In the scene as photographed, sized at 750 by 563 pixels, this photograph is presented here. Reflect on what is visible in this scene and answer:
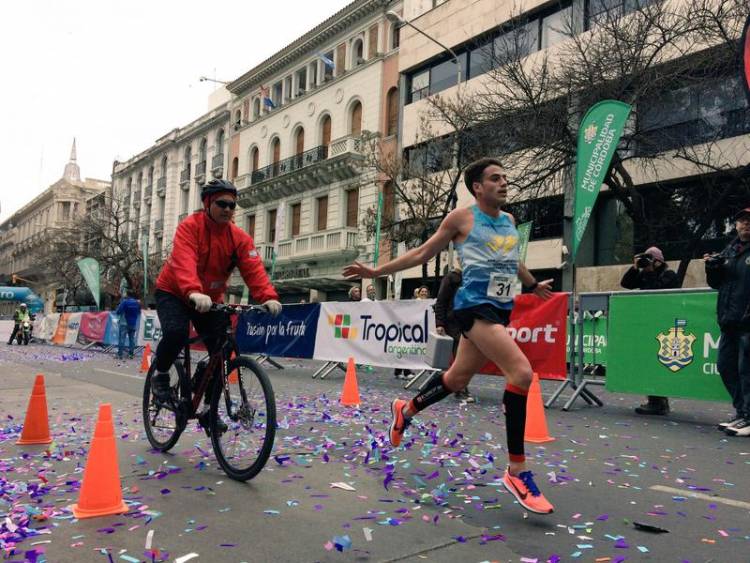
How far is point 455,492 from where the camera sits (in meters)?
3.96

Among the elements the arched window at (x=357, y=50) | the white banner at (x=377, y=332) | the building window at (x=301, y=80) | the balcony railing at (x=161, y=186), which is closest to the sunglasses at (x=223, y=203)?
the white banner at (x=377, y=332)

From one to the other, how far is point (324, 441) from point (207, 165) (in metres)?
42.7

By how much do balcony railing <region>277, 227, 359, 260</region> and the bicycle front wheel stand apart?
26246mm

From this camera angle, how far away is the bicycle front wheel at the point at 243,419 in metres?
4.07

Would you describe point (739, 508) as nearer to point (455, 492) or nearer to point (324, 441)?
point (455, 492)

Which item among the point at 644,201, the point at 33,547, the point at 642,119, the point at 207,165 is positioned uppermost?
the point at 207,165

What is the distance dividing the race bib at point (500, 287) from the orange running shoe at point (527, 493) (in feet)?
3.22

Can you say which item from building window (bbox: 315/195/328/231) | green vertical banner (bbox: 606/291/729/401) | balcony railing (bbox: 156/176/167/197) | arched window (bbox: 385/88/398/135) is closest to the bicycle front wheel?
green vertical banner (bbox: 606/291/729/401)

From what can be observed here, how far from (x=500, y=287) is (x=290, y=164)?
33.5m

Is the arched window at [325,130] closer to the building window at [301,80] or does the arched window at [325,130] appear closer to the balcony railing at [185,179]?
the building window at [301,80]

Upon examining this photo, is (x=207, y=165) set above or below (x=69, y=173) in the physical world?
below

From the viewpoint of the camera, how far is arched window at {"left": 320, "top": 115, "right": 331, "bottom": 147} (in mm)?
34375

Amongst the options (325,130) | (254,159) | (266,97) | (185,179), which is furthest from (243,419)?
(185,179)

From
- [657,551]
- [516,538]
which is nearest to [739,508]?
[657,551]
